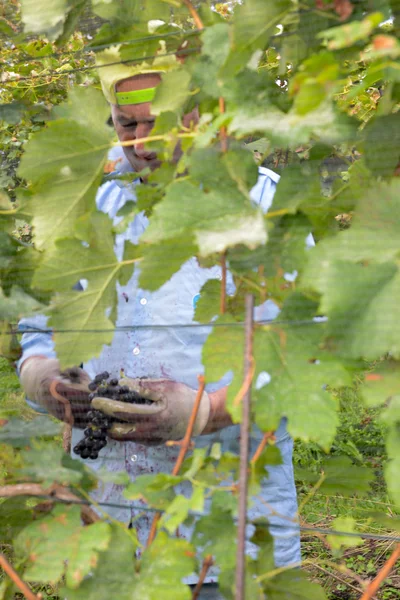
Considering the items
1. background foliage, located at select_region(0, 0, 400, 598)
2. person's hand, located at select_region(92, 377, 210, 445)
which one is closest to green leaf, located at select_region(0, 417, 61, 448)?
background foliage, located at select_region(0, 0, 400, 598)

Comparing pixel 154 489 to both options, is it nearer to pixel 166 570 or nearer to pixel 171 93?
pixel 166 570

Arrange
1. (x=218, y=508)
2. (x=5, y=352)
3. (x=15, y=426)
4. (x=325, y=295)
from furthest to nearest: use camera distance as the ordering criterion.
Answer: (x=5, y=352)
(x=15, y=426)
(x=218, y=508)
(x=325, y=295)

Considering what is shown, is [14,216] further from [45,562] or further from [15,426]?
[45,562]

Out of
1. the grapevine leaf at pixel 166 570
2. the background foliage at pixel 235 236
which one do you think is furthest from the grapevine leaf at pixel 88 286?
the grapevine leaf at pixel 166 570

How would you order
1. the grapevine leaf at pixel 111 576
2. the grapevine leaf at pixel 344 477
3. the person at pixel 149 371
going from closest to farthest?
the grapevine leaf at pixel 111 576
the grapevine leaf at pixel 344 477
the person at pixel 149 371

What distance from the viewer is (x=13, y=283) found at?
88 centimetres

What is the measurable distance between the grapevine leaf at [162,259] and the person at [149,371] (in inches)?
1.2

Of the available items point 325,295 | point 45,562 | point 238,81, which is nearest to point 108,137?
point 238,81

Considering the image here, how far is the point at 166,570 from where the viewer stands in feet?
2.20

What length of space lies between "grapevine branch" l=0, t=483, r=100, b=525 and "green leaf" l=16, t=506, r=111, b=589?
0.02 meters

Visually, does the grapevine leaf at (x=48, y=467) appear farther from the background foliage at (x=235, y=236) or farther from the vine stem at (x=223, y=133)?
the vine stem at (x=223, y=133)

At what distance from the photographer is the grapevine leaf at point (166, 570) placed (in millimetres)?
662

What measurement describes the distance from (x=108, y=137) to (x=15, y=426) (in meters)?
0.35

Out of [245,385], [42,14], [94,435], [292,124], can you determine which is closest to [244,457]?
[245,385]
